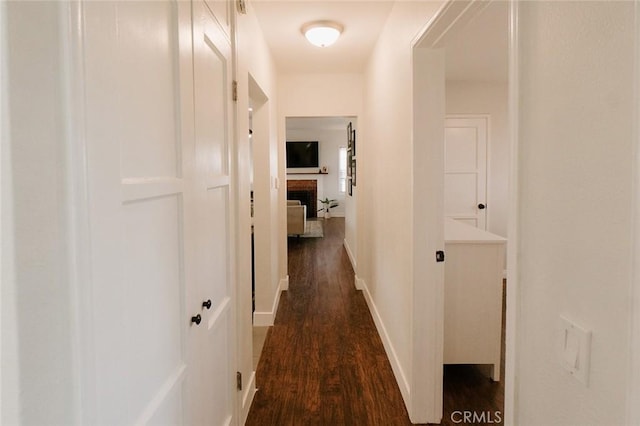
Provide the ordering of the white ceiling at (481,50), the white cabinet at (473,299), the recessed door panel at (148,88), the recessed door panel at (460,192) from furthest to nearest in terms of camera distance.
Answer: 1. the recessed door panel at (460,192)
2. the white ceiling at (481,50)
3. the white cabinet at (473,299)
4. the recessed door panel at (148,88)

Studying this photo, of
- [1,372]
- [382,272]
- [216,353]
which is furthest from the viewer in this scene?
[382,272]

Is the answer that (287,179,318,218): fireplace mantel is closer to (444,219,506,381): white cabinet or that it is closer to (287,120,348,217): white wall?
(287,120,348,217): white wall

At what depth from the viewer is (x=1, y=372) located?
0.53m

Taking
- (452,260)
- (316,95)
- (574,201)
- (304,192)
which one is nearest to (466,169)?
(316,95)

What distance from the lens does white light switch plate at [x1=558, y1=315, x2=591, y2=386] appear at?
77 centimetres

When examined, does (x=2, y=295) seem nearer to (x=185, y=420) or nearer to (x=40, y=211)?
(x=40, y=211)

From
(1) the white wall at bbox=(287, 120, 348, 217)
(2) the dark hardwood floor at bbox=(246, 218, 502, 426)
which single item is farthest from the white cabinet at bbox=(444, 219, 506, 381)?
(1) the white wall at bbox=(287, 120, 348, 217)

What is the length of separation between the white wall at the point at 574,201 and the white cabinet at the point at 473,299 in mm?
1449

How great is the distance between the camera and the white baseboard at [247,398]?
2091 millimetres

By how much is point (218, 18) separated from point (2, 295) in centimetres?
151

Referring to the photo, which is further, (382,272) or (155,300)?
(382,272)

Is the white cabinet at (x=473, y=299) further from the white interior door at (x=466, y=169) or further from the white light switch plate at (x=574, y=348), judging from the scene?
the white interior door at (x=466, y=169)

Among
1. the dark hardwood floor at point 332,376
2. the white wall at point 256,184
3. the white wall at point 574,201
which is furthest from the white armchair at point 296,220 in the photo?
the white wall at point 574,201

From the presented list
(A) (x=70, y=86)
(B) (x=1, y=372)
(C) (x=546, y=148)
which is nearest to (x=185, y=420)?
(B) (x=1, y=372)
